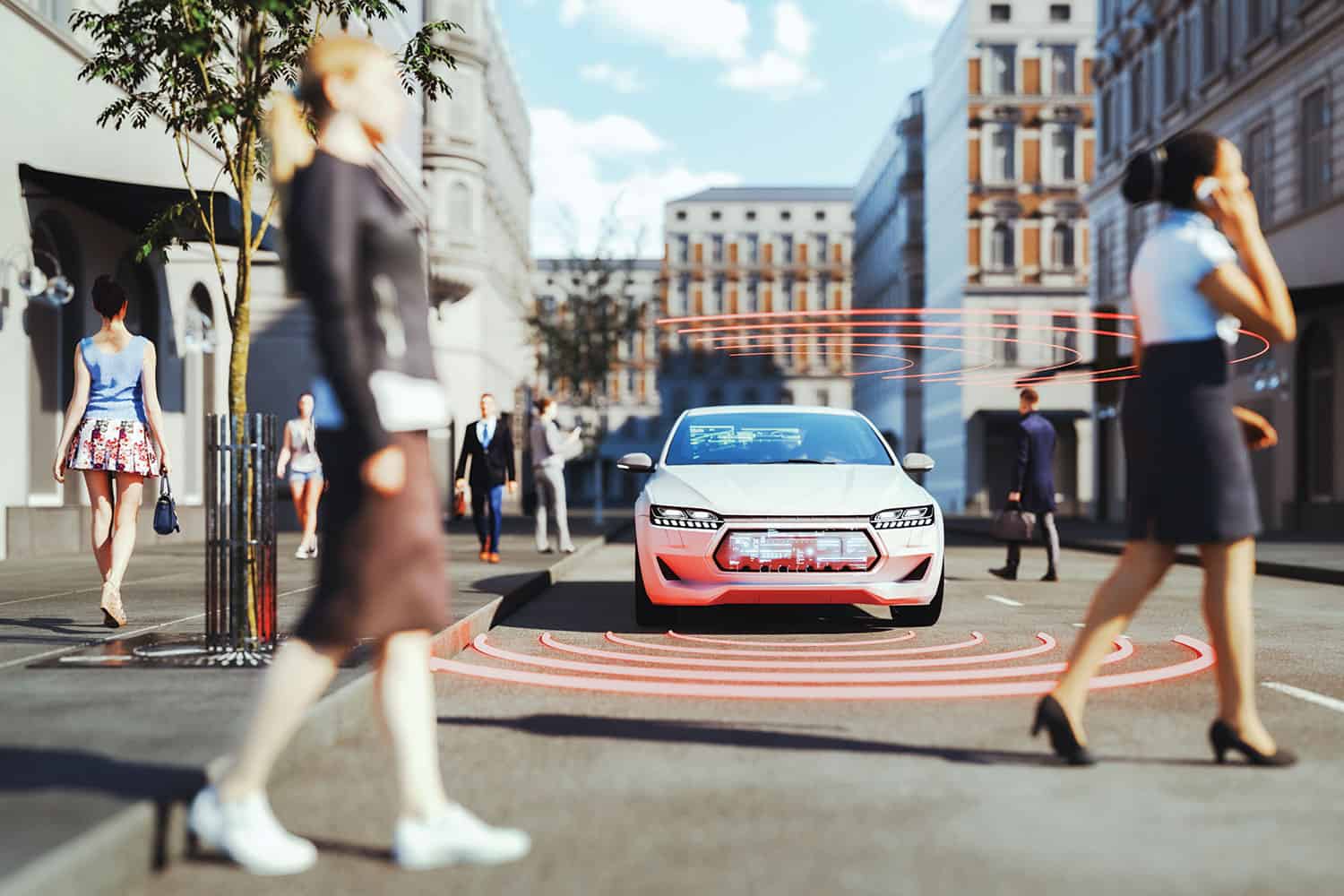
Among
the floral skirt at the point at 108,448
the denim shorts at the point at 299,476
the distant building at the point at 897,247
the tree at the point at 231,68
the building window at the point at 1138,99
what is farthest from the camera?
the distant building at the point at 897,247

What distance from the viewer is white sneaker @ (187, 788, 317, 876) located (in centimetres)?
390

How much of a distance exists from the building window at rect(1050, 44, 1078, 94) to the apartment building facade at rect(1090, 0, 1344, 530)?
21.9 m

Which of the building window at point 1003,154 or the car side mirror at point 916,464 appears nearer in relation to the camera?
the car side mirror at point 916,464

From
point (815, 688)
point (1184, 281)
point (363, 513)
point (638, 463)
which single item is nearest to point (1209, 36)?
point (638, 463)

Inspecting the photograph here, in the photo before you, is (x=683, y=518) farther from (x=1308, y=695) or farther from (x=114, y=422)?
(x=1308, y=695)

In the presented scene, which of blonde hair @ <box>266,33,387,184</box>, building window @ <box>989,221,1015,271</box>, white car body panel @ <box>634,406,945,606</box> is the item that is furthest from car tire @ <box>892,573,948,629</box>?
building window @ <box>989,221,1015,271</box>

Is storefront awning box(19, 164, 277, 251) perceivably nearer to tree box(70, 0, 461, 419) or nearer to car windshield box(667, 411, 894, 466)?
car windshield box(667, 411, 894, 466)

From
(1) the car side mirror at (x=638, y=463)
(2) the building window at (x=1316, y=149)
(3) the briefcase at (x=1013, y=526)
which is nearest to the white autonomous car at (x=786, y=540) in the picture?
(1) the car side mirror at (x=638, y=463)

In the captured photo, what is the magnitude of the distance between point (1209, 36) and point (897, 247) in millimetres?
41213

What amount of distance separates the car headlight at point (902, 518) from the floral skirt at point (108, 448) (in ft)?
14.0

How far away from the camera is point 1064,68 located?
2437 inches

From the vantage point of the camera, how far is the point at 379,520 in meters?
4.04

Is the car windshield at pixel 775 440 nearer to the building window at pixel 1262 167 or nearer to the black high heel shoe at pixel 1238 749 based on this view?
the black high heel shoe at pixel 1238 749

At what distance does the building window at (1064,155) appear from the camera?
61688 mm
